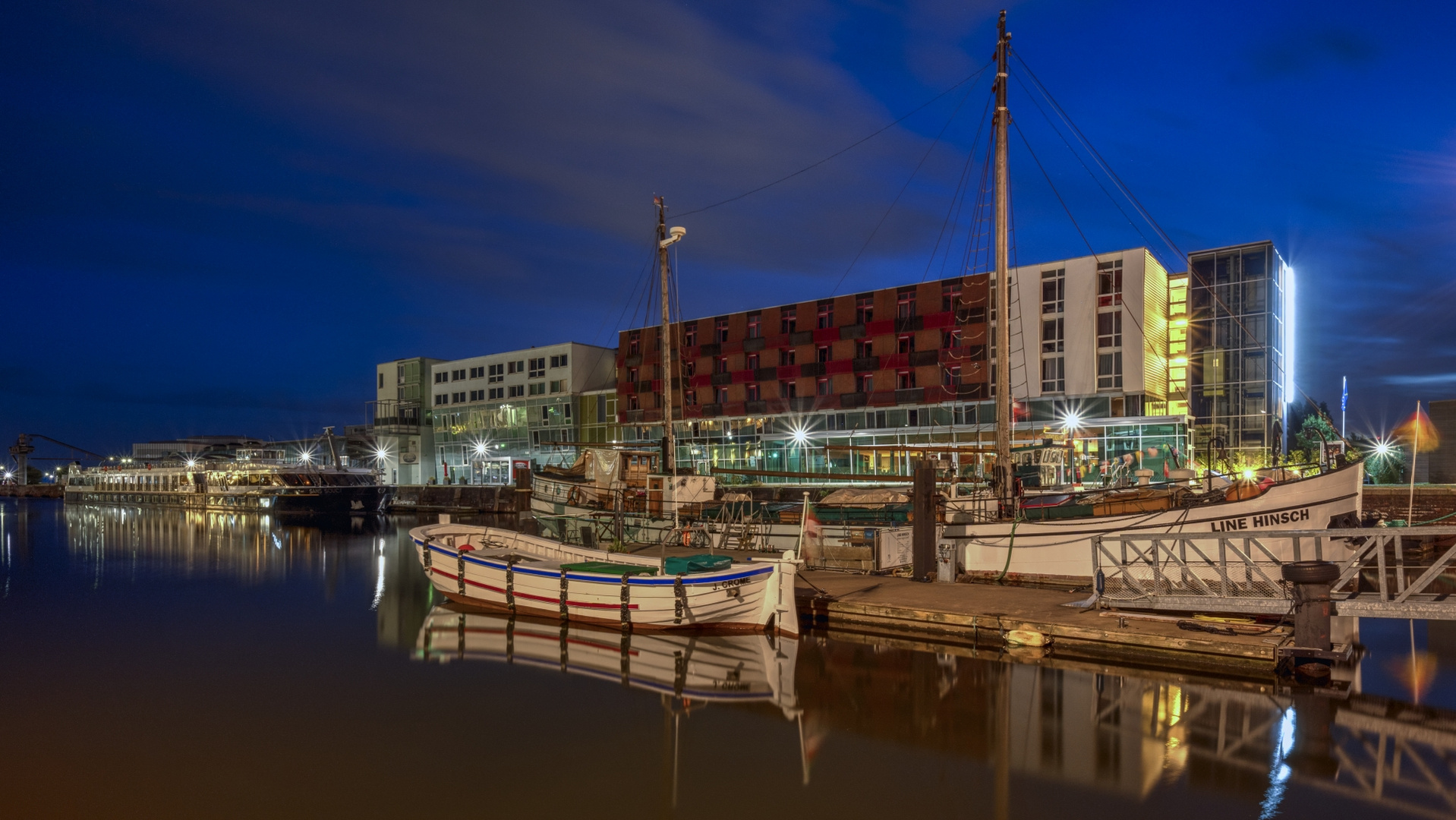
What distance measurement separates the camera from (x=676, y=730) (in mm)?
13555

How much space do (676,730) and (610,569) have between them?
7389 mm

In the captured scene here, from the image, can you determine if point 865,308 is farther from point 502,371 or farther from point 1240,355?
point 502,371

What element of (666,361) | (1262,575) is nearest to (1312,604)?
(1262,575)

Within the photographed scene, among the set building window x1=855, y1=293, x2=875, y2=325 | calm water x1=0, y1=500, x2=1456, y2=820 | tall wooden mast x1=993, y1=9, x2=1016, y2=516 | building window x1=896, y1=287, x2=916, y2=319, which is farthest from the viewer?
building window x1=855, y1=293, x2=875, y2=325

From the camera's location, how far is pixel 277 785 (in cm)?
1130

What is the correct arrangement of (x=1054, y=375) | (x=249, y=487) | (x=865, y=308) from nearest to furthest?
(x=1054, y=375) → (x=865, y=308) → (x=249, y=487)

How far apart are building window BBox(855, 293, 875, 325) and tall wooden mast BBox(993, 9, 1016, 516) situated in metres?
34.9

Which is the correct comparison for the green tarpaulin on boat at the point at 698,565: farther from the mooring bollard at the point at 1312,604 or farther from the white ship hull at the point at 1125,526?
the mooring bollard at the point at 1312,604

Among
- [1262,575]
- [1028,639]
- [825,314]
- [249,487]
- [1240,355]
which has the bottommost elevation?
[249,487]

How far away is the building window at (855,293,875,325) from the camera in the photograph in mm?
60062

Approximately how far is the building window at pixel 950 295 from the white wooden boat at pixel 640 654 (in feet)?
134

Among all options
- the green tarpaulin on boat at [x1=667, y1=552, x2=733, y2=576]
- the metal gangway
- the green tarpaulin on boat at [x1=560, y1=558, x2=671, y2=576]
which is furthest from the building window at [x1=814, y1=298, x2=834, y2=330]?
the green tarpaulin on boat at [x1=667, y1=552, x2=733, y2=576]

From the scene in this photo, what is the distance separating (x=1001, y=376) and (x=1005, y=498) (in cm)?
353

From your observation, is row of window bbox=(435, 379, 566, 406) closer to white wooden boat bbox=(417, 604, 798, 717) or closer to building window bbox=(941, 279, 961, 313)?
building window bbox=(941, 279, 961, 313)
